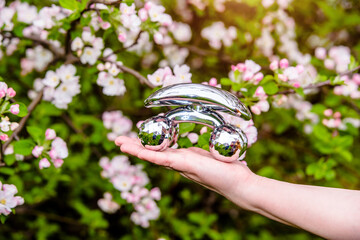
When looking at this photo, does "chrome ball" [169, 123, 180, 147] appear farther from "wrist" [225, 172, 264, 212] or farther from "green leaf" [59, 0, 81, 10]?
"green leaf" [59, 0, 81, 10]

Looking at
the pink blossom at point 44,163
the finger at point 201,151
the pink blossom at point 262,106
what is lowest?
the pink blossom at point 44,163

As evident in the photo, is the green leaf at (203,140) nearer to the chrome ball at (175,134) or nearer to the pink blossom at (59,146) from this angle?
the chrome ball at (175,134)

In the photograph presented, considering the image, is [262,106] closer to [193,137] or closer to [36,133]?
[193,137]

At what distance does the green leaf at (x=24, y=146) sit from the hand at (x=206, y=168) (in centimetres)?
43

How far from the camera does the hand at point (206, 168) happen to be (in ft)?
3.72

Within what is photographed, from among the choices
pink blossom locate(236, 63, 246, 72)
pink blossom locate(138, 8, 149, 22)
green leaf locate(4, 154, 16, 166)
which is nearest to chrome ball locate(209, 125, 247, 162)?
pink blossom locate(236, 63, 246, 72)

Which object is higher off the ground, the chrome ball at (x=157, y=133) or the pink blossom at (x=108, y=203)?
the chrome ball at (x=157, y=133)

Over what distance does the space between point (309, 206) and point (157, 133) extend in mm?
586

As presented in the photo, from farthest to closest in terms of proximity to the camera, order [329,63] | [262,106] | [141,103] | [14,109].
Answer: [141,103]
[329,63]
[262,106]
[14,109]

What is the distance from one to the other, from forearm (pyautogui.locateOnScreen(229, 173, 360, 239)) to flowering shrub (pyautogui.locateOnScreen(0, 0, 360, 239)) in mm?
292

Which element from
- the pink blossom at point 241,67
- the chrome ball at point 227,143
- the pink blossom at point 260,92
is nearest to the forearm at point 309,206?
the chrome ball at point 227,143

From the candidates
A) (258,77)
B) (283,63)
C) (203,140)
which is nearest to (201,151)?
(203,140)

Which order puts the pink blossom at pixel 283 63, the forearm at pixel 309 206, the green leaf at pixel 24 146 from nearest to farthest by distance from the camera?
1. the forearm at pixel 309 206
2. the green leaf at pixel 24 146
3. the pink blossom at pixel 283 63

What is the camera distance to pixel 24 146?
1.36 meters
